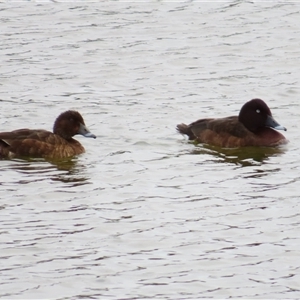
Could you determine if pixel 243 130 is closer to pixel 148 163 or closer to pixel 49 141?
pixel 148 163

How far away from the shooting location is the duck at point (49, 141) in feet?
44.2

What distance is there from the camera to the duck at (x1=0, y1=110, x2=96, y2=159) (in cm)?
1347

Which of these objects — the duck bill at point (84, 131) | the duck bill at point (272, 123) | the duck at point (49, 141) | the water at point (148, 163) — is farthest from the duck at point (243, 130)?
the duck at point (49, 141)

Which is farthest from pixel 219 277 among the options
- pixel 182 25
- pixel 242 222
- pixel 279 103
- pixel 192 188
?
pixel 182 25

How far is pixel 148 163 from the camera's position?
13414mm

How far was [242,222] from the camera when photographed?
10812mm

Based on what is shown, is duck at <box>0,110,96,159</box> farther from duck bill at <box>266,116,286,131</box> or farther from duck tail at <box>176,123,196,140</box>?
duck bill at <box>266,116,286,131</box>

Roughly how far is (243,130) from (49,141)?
261cm

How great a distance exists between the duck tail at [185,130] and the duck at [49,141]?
137cm

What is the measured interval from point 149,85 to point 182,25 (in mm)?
4007

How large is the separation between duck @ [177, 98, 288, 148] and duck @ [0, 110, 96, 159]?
1.52 metres

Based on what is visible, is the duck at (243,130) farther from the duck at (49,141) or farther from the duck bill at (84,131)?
the duck at (49,141)

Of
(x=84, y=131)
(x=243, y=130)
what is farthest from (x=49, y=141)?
(x=243, y=130)

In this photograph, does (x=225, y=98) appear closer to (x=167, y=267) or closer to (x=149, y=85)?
(x=149, y=85)
